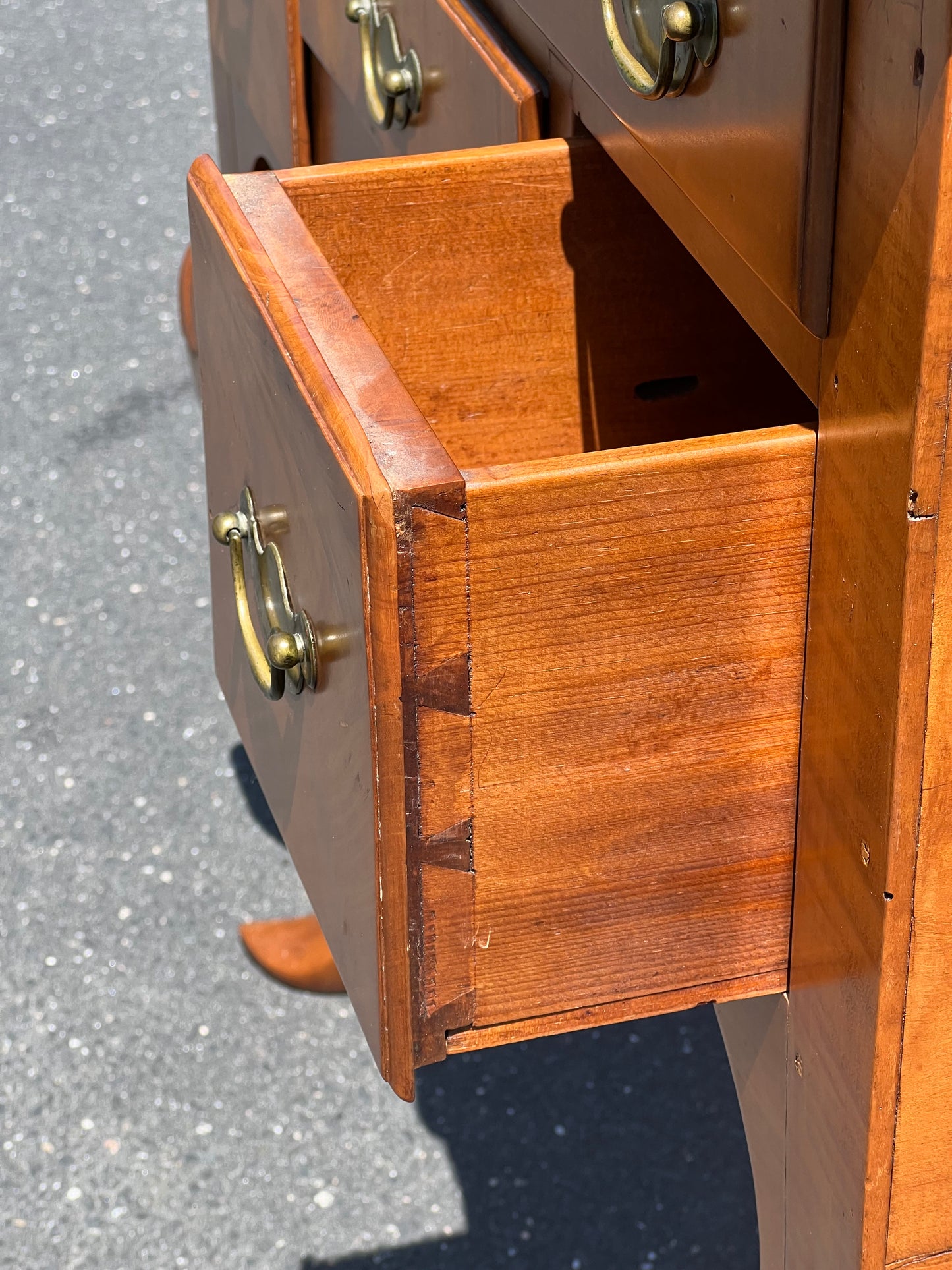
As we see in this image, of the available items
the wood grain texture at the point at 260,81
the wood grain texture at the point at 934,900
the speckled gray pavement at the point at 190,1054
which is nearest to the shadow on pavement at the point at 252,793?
the speckled gray pavement at the point at 190,1054

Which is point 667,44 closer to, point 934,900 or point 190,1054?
point 934,900

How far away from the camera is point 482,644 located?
481mm

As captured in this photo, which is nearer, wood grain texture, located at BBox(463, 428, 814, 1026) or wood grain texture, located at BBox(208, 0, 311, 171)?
wood grain texture, located at BBox(463, 428, 814, 1026)

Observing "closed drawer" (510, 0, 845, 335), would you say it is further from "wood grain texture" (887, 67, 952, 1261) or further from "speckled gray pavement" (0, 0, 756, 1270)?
"speckled gray pavement" (0, 0, 756, 1270)

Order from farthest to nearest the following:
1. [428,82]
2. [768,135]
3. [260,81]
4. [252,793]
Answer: [252,793]
[260,81]
[428,82]
[768,135]

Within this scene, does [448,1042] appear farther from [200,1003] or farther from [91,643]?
[91,643]

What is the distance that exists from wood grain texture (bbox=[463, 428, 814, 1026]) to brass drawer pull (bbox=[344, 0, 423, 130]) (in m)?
0.41

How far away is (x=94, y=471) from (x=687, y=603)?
1329 millimetres

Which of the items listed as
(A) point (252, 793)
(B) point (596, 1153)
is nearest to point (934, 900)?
(B) point (596, 1153)

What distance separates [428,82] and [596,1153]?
26.1 inches

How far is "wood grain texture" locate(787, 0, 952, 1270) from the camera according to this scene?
40cm

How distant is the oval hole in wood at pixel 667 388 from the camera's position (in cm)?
76

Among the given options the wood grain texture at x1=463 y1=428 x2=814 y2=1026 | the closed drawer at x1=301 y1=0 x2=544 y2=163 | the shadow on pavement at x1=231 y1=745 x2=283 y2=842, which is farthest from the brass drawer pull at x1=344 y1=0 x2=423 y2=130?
the shadow on pavement at x1=231 y1=745 x2=283 y2=842

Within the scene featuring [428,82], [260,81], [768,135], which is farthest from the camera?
[260,81]
